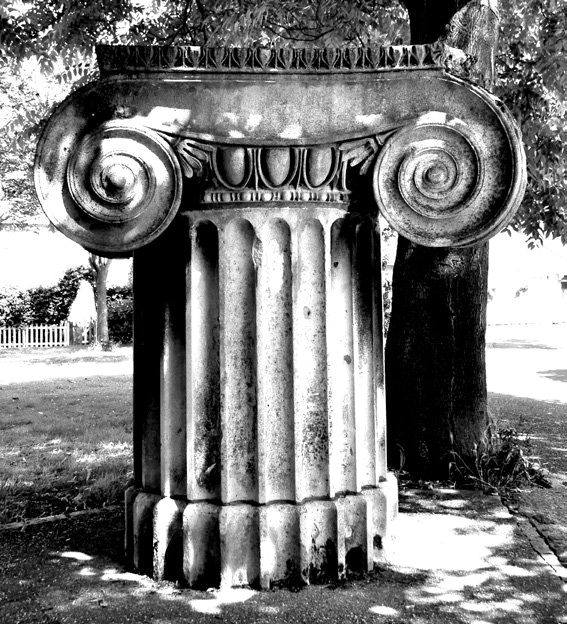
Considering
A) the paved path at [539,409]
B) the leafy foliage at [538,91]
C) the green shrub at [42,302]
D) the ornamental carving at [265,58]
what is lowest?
the paved path at [539,409]

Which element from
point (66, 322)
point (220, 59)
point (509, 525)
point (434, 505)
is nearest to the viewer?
point (220, 59)

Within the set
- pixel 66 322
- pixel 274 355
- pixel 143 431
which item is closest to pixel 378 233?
pixel 274 355

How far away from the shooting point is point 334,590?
10.8ft

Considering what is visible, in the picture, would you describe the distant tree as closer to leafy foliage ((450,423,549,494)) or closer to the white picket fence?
leafy foliage ((450,423,549,494))

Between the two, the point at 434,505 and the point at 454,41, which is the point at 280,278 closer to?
the point at 434,505

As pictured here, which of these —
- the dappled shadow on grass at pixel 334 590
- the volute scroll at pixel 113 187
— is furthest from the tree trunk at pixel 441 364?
the volute scroll at pixel 113 187

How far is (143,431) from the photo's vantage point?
3717 mm

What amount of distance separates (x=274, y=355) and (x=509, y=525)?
2.00 m

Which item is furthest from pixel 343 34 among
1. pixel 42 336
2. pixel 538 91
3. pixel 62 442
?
pixel 42 336

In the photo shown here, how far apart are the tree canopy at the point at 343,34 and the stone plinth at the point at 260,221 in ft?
16.5

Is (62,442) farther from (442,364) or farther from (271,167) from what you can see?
(271,167)

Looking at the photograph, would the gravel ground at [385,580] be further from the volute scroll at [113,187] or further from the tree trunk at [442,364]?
the volute scroll at [113,187]

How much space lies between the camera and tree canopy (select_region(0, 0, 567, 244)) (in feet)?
26.8

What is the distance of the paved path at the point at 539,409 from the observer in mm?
4521
